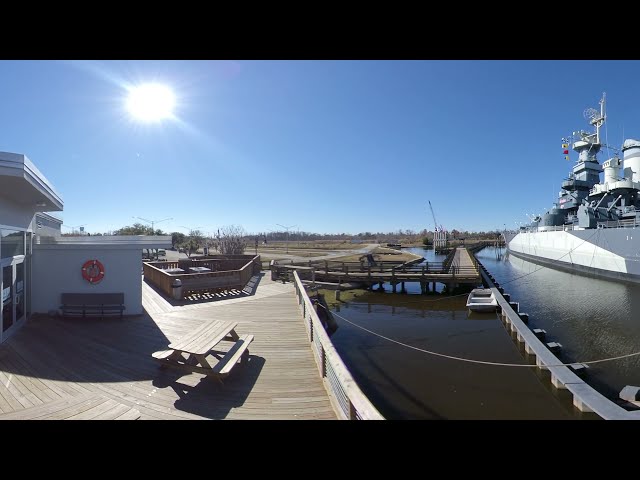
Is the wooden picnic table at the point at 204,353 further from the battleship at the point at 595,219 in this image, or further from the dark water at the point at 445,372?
the battleship at the point at 595,219

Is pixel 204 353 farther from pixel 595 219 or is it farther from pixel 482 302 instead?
pixel 595 219

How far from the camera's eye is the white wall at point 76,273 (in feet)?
26.5

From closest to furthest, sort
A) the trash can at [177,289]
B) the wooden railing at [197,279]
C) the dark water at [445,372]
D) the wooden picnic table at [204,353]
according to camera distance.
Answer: the wooden picnic table at [204,353] < the dark water at [445,372] < the trash can at [177,289] < the wooden railing at [197,279]

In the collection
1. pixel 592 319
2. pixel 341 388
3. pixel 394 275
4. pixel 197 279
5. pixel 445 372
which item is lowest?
pixel 445 372

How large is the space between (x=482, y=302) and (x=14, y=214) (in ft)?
60.3

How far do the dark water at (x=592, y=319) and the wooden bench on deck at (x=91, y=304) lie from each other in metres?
12.6

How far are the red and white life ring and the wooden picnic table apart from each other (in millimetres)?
4629

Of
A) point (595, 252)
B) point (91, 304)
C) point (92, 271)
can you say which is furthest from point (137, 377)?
point (595, 252)

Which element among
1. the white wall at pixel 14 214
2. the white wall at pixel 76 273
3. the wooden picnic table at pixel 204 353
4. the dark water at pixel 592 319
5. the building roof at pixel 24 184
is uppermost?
the building roof at pixel 24 184

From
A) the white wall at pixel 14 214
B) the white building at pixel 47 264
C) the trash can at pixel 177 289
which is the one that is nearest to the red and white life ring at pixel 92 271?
the white building at pixel 47 264

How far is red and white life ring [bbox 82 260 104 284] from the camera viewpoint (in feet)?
26.8

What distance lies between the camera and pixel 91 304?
26.6ft

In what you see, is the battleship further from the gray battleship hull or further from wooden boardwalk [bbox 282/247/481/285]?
wooden boardwalk [bbox 282/247/481/285]
